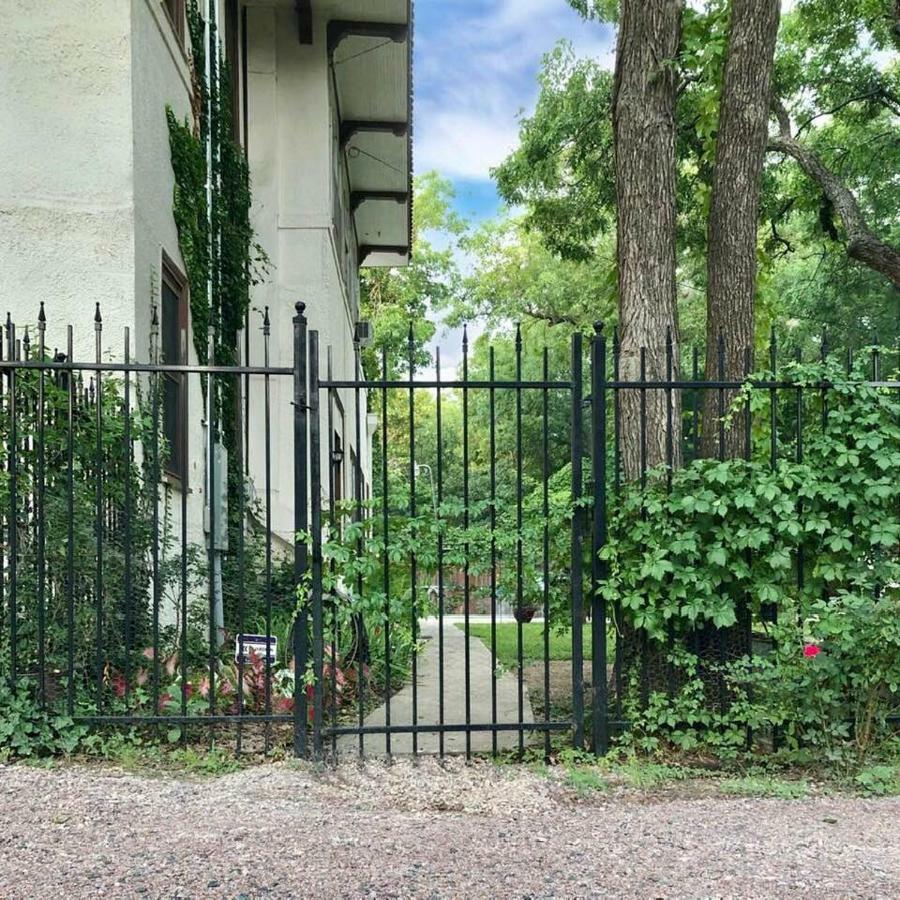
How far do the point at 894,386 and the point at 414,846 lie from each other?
3.80 meters

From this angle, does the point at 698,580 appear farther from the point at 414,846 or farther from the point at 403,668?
the point at 403,668

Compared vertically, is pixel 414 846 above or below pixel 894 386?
below

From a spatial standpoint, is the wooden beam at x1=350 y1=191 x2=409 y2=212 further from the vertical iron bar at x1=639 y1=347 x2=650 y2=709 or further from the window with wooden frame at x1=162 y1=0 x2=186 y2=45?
the vertical iron bar at x1=639 y1=347 x2=650 y2=709

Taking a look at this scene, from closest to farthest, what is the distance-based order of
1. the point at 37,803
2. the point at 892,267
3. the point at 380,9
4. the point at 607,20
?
the point at 37,803, the point at 380,9, the point at 892,267, the point at 607,20

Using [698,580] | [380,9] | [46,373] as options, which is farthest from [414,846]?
[380,9]

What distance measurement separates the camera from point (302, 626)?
5.41 metres

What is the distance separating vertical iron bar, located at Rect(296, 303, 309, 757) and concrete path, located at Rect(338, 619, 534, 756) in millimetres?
499

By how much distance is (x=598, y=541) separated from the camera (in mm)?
5617

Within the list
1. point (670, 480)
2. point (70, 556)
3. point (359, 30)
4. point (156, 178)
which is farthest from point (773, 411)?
point (359, 30)

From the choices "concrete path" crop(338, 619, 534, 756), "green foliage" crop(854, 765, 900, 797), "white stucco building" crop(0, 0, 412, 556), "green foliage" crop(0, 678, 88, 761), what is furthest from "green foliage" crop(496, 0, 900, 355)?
"green foliage" crop(0, 678, 88, 761)

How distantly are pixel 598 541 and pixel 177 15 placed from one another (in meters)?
6.08

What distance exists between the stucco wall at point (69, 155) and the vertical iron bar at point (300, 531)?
1851 millimetres

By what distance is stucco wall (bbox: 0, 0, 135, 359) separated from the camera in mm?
6609

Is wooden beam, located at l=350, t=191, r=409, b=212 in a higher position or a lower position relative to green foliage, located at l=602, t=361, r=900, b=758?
higher
